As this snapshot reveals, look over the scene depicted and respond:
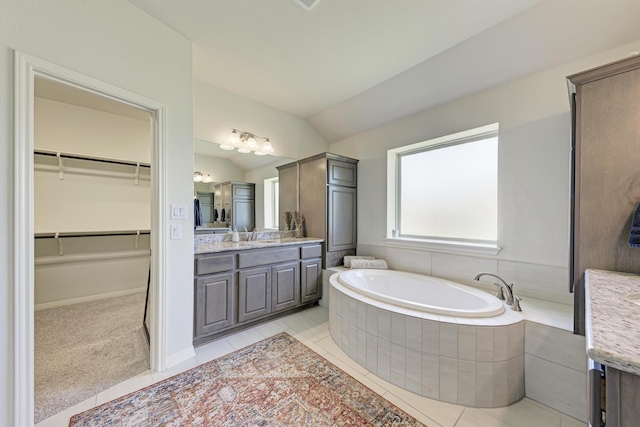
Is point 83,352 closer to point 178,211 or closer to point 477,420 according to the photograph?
point 178,211

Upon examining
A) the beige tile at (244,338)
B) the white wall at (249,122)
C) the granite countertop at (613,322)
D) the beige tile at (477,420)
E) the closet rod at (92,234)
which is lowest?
the beige tile at (477,420)

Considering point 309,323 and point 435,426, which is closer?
point 435,426

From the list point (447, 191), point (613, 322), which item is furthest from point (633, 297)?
point (447, 191)

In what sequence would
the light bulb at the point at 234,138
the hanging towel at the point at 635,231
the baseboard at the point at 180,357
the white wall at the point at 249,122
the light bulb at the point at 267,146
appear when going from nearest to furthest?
the hanging towel at the point at 635,231 < the baseboard at the point at 180,357 < the white wall at the point at 249,122 < the light bulb at the point at 234,138 < the light bulb at the point at 267,146

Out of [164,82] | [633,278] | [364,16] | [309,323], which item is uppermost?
[364,16]

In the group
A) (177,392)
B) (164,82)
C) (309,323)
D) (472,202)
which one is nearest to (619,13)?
(472,202)

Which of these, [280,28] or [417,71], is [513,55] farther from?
[280,28]

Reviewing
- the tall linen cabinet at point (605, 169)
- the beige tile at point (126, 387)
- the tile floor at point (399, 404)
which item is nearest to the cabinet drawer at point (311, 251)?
the tile floor at point (399, 404)

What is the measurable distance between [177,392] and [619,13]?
3.92m

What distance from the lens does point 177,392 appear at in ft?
5.29

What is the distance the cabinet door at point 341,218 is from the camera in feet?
10.5

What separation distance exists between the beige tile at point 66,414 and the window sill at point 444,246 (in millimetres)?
2993

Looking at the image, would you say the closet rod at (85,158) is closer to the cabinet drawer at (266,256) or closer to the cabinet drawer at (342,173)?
the cabinet drawer at (266,256)

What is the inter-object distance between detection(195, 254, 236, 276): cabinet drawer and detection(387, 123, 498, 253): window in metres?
1.99
